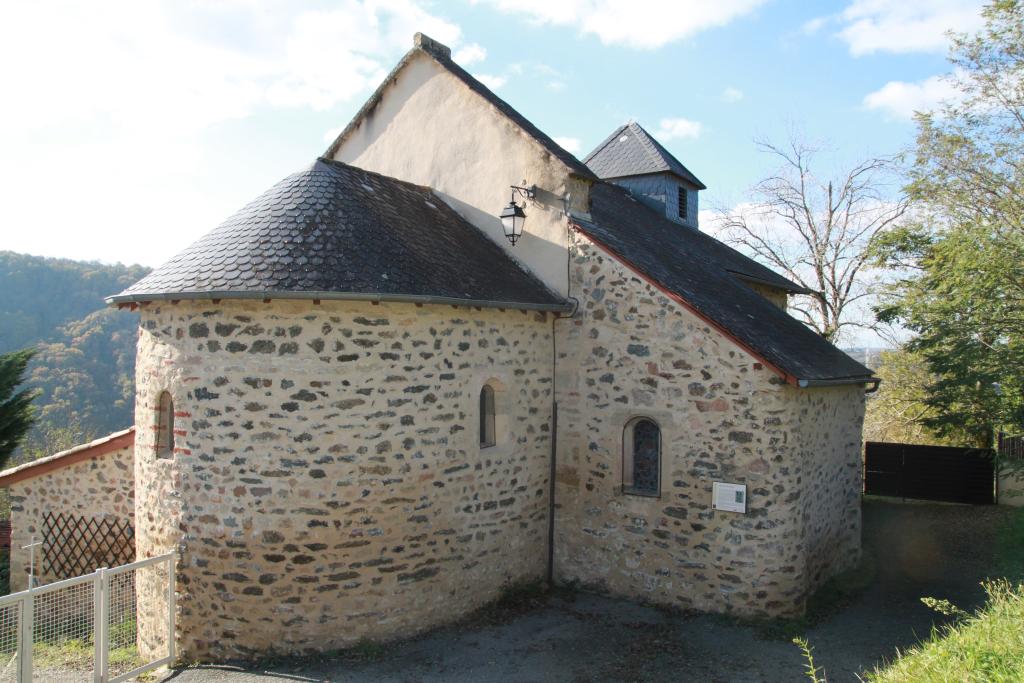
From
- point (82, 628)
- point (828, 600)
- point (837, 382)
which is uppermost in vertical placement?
point (837, 382)

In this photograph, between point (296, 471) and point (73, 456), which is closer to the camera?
point (296, 471)

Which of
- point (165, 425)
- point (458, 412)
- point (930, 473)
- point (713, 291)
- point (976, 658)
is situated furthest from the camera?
point (930, 473)

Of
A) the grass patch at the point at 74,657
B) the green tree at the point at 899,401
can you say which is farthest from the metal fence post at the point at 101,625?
the green tree at the point at 899,401

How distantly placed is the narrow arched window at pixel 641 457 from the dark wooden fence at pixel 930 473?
10720 millimetres

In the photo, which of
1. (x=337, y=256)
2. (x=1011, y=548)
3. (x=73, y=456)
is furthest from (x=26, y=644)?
(x=1011, y=548)

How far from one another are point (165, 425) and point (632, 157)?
1389cm

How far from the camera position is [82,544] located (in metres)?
10.3

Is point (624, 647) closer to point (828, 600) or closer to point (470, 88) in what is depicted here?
point (828, 600)

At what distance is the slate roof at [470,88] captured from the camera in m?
10.3

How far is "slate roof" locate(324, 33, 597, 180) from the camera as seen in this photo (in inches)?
405

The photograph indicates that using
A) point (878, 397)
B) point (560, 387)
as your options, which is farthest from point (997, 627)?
point (878, 397)

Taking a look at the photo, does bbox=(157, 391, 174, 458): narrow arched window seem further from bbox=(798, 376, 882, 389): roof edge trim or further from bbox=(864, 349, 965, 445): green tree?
bbox=(864, 349, 965, 445): green tree

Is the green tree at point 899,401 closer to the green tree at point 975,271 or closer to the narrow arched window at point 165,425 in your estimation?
the green tree at point 975,271

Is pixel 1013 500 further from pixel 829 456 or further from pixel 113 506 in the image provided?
pixel 113 506
